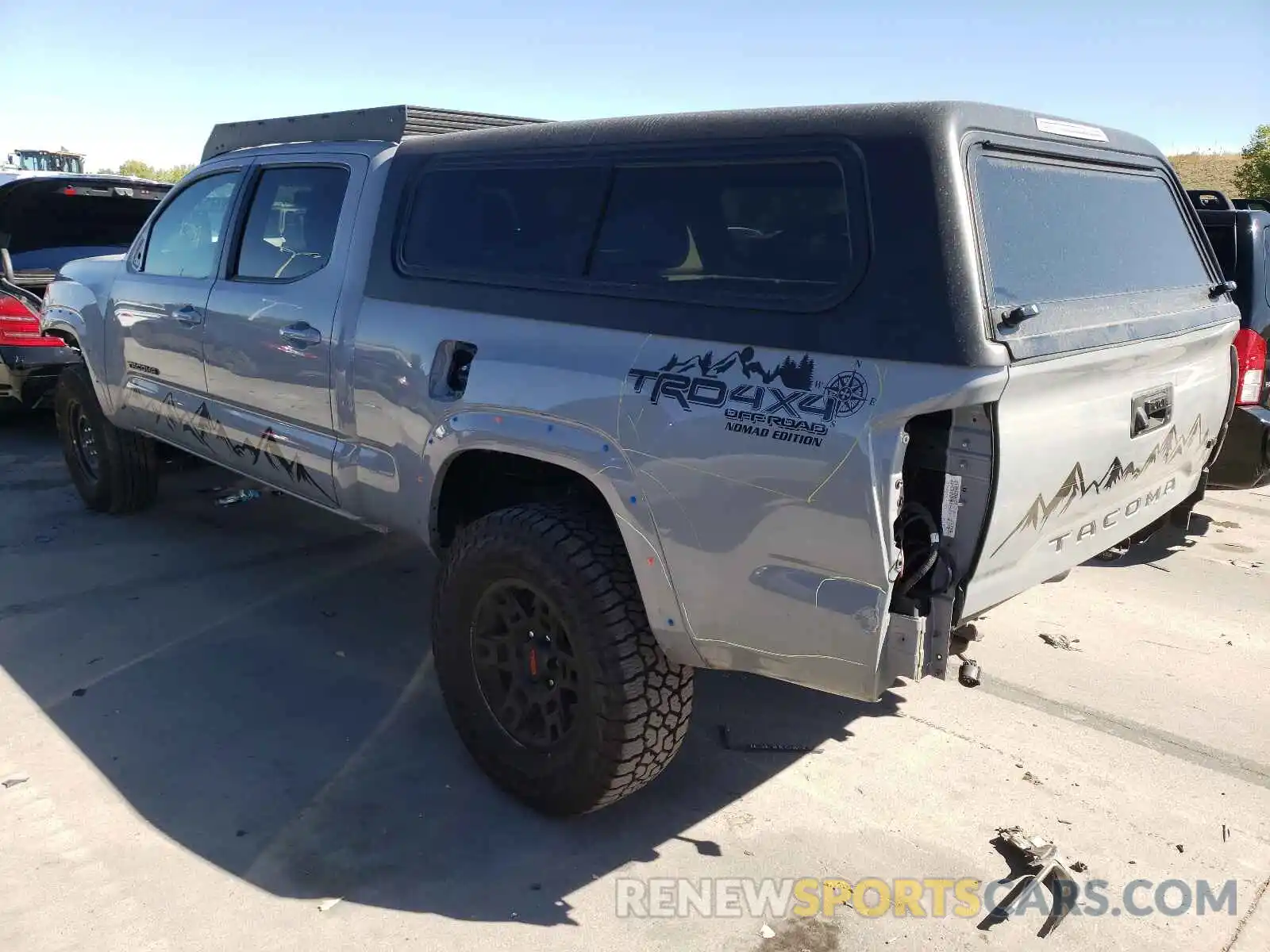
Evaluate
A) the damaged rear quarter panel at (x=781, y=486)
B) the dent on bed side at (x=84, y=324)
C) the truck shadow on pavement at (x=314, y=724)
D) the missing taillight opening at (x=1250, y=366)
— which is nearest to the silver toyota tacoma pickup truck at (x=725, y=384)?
the damaged rear quarter panel at (x=781, y=486)

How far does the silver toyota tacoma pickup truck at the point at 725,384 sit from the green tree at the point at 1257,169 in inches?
1060

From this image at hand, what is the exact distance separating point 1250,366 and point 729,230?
3.38 meters

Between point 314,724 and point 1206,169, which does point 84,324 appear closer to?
point 314,724

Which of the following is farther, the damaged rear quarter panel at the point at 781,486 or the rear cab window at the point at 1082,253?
the rear cab window at the point at 1082,253

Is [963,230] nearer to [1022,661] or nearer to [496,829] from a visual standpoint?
[496,829]

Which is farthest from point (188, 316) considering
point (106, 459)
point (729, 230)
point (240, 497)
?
point (729, 230)

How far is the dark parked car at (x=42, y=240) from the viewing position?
22.2 feet

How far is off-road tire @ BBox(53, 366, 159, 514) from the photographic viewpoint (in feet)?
18.4

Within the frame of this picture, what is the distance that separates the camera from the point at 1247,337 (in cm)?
455

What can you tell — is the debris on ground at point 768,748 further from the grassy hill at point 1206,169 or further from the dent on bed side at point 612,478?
the grassy hill at point 1206,169

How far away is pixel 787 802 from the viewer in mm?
3096

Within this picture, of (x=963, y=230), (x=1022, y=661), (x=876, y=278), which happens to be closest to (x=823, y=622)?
(x=876, y=278)

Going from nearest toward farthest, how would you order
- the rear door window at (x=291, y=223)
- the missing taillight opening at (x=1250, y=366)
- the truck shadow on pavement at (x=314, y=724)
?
the truck shadow on pavement at (x=314, y=724) → the rear door window at (x=291, y=223) → the missing taillight opening at (x=1250, y=366)

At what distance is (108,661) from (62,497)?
110 inches
